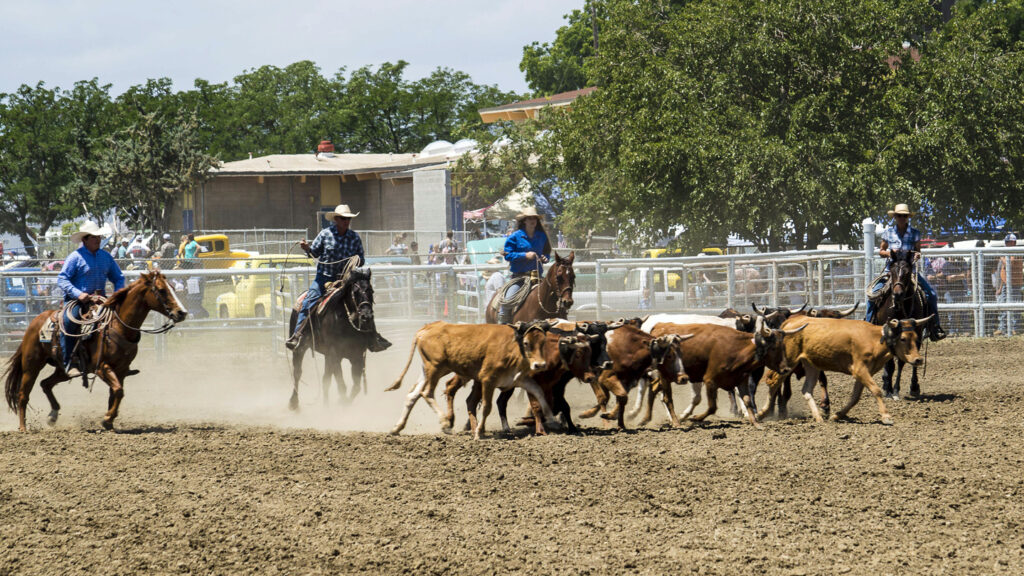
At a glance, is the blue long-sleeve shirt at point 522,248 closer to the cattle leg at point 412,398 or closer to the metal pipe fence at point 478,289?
the cattle leg at point 412,398

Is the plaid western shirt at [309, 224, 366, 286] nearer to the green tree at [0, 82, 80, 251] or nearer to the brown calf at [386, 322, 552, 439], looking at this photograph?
the brown calf at [386, 322, 552, 439]

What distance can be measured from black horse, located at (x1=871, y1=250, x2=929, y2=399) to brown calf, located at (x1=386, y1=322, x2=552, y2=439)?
15.0ft

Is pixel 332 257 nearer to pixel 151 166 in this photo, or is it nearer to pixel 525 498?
pixel 525 498

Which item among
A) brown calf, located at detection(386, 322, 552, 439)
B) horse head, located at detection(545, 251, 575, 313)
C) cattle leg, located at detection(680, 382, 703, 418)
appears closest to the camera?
brown calf, located at detection(386, 322, 552, 439)

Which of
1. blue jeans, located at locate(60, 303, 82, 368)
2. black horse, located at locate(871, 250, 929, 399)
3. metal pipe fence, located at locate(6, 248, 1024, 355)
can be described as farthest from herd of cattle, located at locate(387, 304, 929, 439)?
metal pipe fence, located at locate(6, 248, 1024, 355)

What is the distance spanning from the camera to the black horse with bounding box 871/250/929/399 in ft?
41.2

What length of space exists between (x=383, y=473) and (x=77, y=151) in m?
49.0

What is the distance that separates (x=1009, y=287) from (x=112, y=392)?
14868 mm

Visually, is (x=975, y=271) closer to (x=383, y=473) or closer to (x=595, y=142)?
(x=595, y=142)

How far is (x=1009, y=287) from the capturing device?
19.4 metres

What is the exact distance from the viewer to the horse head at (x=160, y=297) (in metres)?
10.9

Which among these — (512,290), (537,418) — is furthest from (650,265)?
(537,418)

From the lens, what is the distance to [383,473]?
8.59m

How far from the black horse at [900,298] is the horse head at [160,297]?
291 inches
